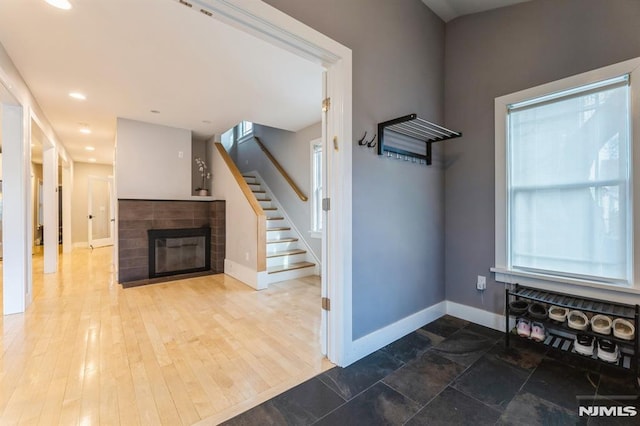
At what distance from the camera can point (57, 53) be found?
2.46 m

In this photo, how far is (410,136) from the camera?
2.33m

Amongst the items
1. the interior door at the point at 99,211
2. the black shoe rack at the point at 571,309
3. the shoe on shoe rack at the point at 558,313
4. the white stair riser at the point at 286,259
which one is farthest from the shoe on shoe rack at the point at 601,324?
the interior door at the point at 99,211

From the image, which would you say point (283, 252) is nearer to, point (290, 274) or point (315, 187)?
point (290, 274)

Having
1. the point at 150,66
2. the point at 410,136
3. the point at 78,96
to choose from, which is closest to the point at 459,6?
the point at 410,136

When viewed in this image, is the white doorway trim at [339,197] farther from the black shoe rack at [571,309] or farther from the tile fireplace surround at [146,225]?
the tile fireplace surround at [146,225]

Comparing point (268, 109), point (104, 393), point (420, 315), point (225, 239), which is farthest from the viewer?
point (225, 239)

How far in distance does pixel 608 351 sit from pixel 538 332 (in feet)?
1.14

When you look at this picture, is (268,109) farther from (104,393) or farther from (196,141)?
(104,393)

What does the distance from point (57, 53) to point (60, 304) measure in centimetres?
261

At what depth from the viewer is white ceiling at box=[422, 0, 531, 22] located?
7.55 ft

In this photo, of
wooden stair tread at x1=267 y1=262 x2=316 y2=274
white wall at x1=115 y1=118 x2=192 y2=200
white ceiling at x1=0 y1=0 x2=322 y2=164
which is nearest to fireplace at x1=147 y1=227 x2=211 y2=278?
white wall at x1=115 y1=118 x2=192 y2=200

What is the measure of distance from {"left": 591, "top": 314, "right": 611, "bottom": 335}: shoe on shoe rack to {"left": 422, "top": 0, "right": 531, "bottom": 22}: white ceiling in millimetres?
2411

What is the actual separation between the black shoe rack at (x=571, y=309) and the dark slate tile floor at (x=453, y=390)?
0.26 ft

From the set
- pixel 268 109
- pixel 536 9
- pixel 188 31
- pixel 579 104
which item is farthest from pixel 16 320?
pixel 536 9
